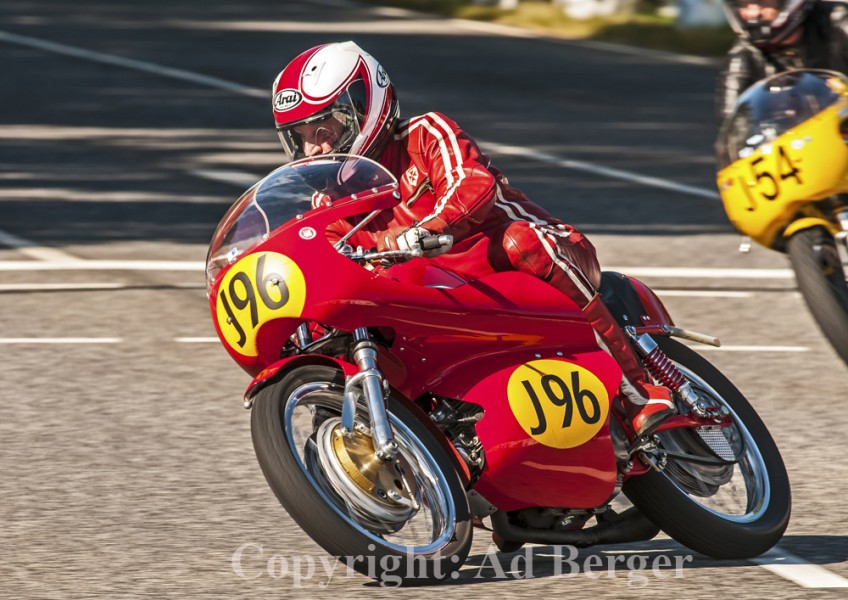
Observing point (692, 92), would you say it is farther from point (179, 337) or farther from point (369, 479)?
point (369, 479)

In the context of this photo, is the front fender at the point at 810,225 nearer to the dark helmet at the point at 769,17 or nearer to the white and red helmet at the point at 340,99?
the dark helmet at the point at 769,17

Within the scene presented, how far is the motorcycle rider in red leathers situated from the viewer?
212 inches

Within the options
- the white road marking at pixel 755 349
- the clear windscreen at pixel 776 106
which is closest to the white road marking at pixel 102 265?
the white road marking at pixel 755 349

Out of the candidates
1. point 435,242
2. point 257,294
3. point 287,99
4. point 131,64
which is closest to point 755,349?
point 287,99

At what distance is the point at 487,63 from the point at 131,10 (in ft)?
26.5

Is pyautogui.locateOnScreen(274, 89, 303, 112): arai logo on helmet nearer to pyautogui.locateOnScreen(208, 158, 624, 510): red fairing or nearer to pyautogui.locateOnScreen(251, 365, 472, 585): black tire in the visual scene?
pyautogui.locateOnScreen(208, 158, 624, 510): red fairing

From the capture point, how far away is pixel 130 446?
6871 mm

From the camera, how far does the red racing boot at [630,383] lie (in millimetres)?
5441

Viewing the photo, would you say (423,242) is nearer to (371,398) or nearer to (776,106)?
(371,398)

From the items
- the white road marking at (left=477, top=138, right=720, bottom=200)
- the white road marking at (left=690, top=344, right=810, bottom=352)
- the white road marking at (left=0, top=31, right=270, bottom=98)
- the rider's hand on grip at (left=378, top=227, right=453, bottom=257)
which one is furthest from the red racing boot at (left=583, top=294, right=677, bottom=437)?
the white road marking at (left=0, top=31, right=270, bottom=98)

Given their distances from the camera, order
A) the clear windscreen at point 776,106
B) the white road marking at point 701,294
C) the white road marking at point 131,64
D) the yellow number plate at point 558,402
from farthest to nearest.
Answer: the white road marking at point 131,64 < the white road marking at point 701,294 < the clear windscreen at point 776,106 < the yellow number plate at point 558,402

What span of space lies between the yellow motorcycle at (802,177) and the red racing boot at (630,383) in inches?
84.1

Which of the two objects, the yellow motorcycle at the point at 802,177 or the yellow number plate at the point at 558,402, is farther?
the yellow motorcycle at the point at 802,177

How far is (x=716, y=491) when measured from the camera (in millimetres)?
5695
